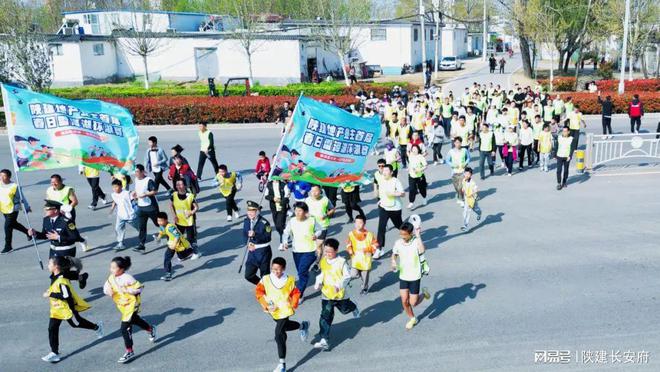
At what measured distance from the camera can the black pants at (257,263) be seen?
28.8 feet

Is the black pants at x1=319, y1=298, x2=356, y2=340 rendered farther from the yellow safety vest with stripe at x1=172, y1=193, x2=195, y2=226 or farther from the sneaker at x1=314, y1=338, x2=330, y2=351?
the yellow safety vest with stripe at x1=172, y1=193, x2=195, y2=226

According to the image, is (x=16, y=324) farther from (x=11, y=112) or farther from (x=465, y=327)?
(x=465, y=327)

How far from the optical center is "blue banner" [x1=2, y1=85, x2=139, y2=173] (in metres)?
9.56

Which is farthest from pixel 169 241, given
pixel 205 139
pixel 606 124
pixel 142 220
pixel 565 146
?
pixel 606 124

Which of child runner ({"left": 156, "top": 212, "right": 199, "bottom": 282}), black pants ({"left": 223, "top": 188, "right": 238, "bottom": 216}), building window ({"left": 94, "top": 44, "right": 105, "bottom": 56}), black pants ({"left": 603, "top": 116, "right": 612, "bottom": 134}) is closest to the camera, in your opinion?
child runner ({"left": 156, "top": 212, "right": 199, "bottom": 282})

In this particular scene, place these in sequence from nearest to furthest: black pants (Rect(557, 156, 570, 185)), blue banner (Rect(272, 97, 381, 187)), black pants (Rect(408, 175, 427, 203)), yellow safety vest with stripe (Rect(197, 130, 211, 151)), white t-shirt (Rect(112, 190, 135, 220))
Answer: blue banner (Rect(272, 97, 381, 187)) → white t-shirt (Rect(112, 190, 135, 220)) → black pants (Rect(408, 175, 427, 203)) → black pants (Rect(557, 156, 570, 185)) → yellow safety vest with stripe (Rect(197, 130, 211, 151))

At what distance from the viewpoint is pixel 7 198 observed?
11008 millimetres

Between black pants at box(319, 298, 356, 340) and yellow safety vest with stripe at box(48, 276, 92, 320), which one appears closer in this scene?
yellow safety vest with stripe at box(48, 276, 92, 320)

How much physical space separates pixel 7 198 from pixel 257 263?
5.64 m

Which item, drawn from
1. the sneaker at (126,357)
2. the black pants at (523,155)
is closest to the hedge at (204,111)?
the black pants at (523,155)

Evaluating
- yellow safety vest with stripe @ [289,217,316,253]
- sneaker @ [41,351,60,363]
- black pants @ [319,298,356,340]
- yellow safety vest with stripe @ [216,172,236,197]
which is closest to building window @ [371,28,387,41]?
yellow safety vest with stripe @ [216,172,236,197]

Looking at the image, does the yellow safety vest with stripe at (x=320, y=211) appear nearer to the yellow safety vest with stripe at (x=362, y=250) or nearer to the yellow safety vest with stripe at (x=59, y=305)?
the yellow safety vest with stripe at (x=362, y=250)

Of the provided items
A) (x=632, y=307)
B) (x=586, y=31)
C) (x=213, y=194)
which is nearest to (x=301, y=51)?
(x=586, y=31)

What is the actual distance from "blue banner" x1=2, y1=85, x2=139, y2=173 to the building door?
115 ft
